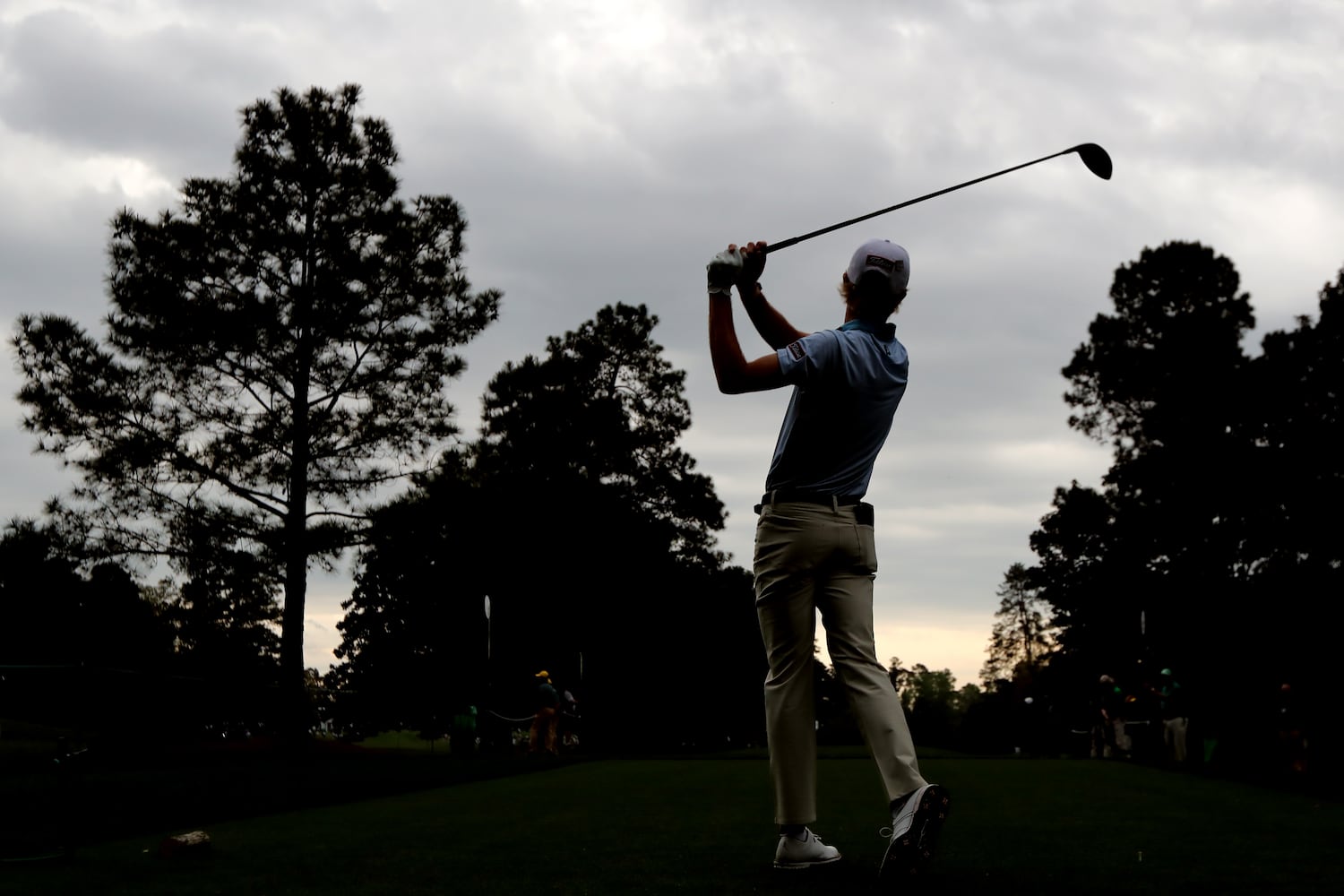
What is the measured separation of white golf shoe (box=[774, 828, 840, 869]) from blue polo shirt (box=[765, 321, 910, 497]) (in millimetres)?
1118

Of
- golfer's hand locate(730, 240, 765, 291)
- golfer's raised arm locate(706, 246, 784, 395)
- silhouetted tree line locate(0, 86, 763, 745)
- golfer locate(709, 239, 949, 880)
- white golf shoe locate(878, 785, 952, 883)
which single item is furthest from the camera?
silhouetted tree line locate(0, 86, 763, 745)

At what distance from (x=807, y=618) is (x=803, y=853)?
74cm

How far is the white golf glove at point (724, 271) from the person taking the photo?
4516mm

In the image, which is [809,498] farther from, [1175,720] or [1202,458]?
[1202,458]

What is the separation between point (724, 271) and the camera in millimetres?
4527

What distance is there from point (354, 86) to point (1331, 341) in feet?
104

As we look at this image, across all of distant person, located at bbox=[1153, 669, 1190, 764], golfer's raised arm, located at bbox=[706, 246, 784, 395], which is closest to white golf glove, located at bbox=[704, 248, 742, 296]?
golfer's raised arm, located at bbox=[706, 246, 784, 395]

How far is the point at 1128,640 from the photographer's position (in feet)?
161

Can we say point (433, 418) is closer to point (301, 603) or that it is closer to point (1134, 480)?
point (301, 603)

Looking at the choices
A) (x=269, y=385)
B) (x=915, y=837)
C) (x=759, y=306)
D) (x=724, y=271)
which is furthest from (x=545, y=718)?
(x=915, y=837)

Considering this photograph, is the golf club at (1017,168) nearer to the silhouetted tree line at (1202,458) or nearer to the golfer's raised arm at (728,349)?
the golfer's raised arm at (728,349)

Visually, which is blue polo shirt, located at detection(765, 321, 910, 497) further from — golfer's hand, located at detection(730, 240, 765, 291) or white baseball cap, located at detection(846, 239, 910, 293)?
golfer's hand, located at detection(730, 240, 765, 291)

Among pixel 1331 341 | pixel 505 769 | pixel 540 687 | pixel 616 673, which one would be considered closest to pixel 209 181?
pixel 540 687

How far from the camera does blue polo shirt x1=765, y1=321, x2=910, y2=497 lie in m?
4.51
